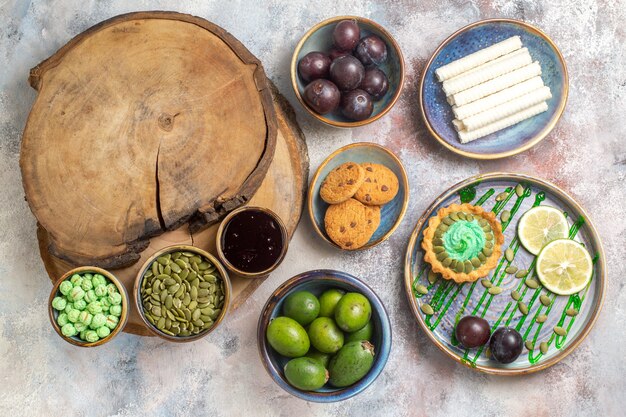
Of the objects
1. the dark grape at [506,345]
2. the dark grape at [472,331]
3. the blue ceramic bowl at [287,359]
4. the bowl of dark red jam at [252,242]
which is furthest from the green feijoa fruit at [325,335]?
the dark grape at [506,345]

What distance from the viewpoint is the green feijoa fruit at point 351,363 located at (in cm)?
247

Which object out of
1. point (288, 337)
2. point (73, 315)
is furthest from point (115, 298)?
point (288, 337)

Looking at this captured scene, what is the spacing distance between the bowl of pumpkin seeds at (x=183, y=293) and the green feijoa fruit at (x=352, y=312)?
1.52ft

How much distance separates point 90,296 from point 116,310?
4.4 inches

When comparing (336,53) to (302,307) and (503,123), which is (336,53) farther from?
(302,307)

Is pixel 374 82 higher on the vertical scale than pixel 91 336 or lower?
higher

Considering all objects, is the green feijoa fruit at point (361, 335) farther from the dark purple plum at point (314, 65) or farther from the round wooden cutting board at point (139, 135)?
the dark purple plum at point (314, 65)

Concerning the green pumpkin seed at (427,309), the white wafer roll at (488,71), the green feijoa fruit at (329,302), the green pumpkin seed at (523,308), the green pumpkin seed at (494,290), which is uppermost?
the white wafer roll at (488,71)

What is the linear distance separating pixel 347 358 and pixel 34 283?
149 cm

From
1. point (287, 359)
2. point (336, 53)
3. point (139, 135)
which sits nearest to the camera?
point (139, 135)

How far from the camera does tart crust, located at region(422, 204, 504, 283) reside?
9.00 ft

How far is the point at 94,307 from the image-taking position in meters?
2.33

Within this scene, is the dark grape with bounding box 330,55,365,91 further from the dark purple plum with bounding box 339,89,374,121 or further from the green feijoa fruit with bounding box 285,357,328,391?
the green feijoa fruit with bounding box 285,357,328,391

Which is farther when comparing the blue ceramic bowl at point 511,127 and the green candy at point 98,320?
the blue ceramic bowl at point 511,127
